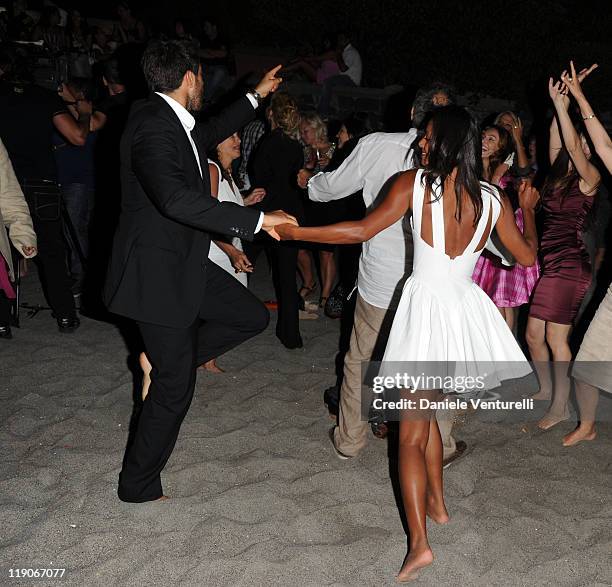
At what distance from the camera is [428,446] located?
3076 millimetres

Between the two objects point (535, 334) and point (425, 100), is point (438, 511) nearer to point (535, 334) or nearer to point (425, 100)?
point (535, 334)

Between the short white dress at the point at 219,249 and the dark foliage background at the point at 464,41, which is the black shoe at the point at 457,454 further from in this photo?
the dark foliage background at the point at 464,41

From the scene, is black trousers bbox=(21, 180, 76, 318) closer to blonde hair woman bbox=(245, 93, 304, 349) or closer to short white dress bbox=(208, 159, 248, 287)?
blonde hair woman bbox=(245, 93, 304, 349)

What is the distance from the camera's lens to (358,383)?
3.71 meters

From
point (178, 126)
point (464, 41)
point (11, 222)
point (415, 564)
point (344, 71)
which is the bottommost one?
point (415, 564)

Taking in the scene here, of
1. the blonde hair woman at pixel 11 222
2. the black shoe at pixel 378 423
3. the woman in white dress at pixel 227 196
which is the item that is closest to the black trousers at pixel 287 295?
the woman in white dress at pixel 227 196

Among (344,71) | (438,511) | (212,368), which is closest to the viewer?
(438,511)

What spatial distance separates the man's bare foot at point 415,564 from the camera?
2896 mm

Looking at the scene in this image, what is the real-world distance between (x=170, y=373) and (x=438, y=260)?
1227 millimetres

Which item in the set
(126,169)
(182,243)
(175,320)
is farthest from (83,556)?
(126,169)

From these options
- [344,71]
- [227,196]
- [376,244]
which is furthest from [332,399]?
[344,71]

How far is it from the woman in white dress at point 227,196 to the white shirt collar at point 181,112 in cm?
71

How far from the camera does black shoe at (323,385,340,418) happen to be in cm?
430

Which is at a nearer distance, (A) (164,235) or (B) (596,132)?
(A) (164,235)
